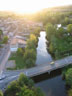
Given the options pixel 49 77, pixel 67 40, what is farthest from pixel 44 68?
pixel 67 40

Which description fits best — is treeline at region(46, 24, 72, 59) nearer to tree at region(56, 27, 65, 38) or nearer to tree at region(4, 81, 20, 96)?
tree at region(56, 27, 65, 38)

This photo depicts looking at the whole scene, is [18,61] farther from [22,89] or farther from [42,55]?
[22,89]

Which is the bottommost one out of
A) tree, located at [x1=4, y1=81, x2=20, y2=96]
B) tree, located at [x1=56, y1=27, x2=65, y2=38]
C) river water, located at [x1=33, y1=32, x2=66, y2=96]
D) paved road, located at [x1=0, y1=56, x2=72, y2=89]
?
river water, located at [x1=33, y1=32, x2=66, y2=96]

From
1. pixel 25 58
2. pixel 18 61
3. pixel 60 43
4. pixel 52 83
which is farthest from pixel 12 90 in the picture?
pixel 60 43

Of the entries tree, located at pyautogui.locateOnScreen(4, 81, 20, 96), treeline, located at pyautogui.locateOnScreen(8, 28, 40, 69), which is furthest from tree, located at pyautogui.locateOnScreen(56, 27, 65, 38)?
tree, located at pyautogui.locateOnScreen(4, 81, 20, 96)

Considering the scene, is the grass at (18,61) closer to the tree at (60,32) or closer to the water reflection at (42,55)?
the water reflection at (42,55)

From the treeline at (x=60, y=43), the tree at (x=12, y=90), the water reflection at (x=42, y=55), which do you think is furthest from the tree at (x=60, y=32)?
the tree at (x=12, y=90)
